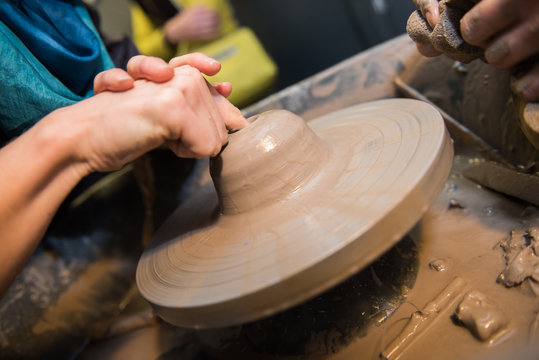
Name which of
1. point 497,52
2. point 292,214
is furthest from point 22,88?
point 497,52

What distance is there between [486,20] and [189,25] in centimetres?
219

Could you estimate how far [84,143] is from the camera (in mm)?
873

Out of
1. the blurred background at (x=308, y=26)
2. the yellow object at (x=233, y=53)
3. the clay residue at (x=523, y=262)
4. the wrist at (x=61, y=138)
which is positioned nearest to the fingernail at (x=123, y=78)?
the wrist at (x=61, y=138)

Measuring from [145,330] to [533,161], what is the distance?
4.99ft

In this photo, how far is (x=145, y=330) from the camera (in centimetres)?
150

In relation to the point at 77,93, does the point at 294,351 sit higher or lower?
lower

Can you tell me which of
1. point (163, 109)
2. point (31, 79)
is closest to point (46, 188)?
point (163, 109)

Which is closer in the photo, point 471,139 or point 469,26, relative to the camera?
point 469,26

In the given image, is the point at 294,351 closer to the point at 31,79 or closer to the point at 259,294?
the point at 259,294

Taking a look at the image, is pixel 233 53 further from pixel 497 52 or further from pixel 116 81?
pixel 497 52

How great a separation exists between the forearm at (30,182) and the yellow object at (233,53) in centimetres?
172

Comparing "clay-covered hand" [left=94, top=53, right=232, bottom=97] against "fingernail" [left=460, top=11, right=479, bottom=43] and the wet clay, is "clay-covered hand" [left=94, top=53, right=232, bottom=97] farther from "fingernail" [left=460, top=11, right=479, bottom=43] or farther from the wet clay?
the wet clay

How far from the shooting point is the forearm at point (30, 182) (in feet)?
2.75

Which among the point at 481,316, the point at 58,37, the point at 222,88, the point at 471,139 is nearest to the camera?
the point at 481,316
